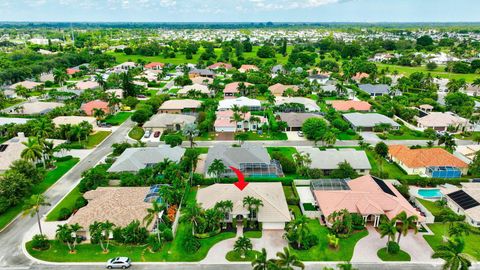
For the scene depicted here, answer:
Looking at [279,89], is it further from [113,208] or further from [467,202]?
[113,208]

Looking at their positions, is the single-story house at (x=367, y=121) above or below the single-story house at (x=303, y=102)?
below

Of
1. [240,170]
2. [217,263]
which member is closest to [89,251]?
[217,263]

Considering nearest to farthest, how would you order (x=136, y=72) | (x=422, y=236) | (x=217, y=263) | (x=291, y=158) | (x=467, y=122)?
1. (x=217, y=263)
2. (x=422, y=236)
3. (x=291, y=158)
4. (x=467, y=122)
5. (x=136, y=72)

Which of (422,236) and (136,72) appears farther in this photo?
(136,72)

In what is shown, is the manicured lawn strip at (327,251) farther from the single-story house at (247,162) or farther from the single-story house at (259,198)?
the single-story house at (247,162)

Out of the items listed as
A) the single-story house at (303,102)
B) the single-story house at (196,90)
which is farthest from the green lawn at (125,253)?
the single-story house at (196,90)

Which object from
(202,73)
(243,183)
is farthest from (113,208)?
(202,73)

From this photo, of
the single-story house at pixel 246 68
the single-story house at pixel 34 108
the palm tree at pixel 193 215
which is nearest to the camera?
the palm tree at pixel 193 215

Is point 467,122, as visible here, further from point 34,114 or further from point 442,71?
point 34,114
